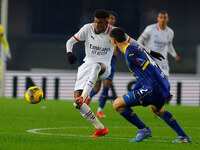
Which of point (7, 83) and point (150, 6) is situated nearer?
point (7, 83)

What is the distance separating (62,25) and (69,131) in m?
17.4

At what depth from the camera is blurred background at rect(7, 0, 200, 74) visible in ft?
84.2

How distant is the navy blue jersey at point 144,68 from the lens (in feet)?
23.3

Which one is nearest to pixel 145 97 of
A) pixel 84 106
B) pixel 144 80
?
pixel 144 80

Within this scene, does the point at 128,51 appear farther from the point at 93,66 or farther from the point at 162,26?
the point at 162,26

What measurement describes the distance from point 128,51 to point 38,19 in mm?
19249

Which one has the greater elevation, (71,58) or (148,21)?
(71,58)

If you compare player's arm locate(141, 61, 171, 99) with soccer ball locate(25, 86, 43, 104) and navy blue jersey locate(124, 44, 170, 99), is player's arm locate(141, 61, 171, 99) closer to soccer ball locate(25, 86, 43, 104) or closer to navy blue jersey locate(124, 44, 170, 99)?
navy blue jersey locate(124, 44, 170, 99)

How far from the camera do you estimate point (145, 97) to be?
23.5 feet

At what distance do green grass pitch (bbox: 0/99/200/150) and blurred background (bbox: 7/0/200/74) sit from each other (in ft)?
36.3

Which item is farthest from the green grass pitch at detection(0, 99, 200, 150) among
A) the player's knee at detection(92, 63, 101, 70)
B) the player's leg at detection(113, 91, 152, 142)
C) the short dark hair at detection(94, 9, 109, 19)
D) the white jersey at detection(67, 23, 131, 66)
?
the short dark hair at detection(94, 9, 109, 19)

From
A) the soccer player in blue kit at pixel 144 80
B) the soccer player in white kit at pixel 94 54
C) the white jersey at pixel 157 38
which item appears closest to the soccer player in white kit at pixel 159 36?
the white jersey at pixel 157 38

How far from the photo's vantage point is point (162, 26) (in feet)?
41.7

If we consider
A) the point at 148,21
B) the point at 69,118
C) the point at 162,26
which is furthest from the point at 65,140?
the point at 148,21
